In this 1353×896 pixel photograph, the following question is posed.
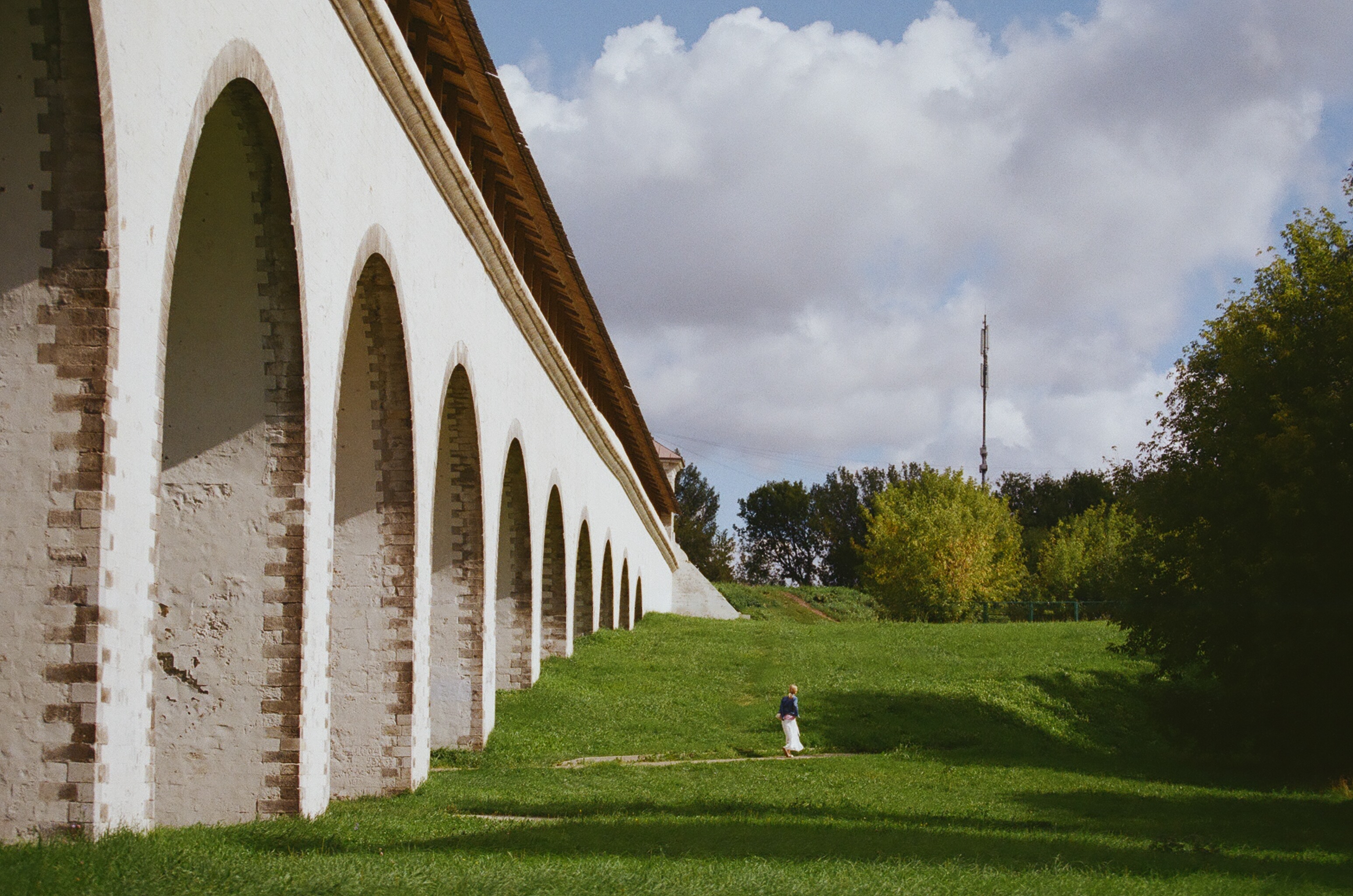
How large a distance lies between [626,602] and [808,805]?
2333 cm

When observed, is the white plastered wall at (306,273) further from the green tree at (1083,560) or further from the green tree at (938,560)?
the green tree at (1083,560)

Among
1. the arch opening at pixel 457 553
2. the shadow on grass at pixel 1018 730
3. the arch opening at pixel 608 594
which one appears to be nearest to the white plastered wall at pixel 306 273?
the arch opening at pixel 457 553

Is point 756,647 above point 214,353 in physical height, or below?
below

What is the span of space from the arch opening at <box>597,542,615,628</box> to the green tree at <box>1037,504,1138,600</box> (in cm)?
2257

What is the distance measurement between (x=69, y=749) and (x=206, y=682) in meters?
2.82

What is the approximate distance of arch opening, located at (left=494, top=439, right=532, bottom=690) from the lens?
18.3 metres

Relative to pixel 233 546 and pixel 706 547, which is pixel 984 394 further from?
pixel 233 546

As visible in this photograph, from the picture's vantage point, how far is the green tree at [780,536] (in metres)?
90.5

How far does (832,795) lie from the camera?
40.4 feet

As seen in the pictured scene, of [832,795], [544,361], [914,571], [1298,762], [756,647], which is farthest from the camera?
[914,571]

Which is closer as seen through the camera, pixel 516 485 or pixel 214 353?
pixel 214 353

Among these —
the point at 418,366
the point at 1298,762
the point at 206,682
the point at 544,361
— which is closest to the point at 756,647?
the point at 544,361

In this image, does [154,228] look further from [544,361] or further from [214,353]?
[544,361]

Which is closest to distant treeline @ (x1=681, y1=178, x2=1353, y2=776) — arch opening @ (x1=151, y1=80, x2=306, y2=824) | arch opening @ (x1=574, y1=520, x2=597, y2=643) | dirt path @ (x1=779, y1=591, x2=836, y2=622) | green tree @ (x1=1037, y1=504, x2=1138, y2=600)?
arch opening @ (x1=574, y1=520, x2=597, y2=643)
